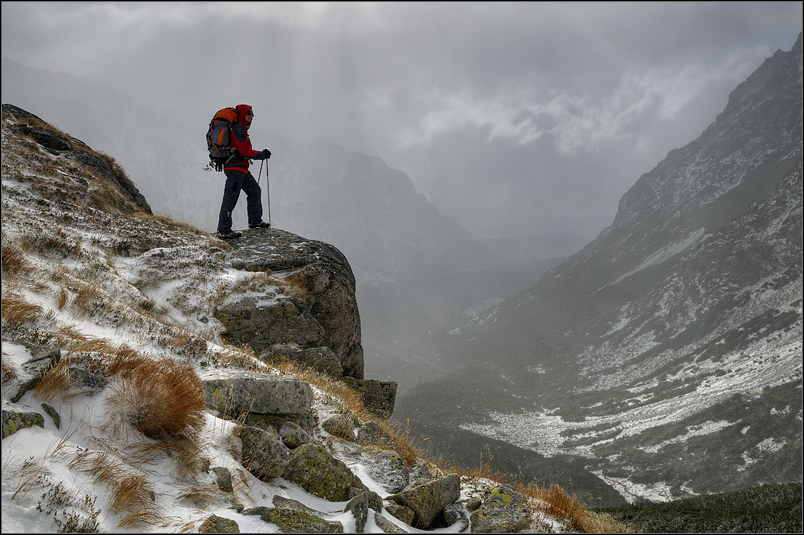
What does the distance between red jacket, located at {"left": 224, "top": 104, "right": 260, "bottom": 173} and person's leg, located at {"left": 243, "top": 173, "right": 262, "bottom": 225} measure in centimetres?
78

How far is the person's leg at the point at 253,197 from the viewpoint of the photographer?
1641cm

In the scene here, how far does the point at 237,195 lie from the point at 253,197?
1190 mm

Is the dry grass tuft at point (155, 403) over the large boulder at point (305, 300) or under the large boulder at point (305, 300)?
under

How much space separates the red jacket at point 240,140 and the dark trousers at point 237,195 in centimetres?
36

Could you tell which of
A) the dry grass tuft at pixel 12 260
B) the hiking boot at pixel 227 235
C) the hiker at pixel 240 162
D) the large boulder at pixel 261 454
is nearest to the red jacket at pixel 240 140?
the hiker at pixel 240 162

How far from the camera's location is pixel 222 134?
14.9 m

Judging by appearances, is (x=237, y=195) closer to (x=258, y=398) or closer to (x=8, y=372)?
(x=258, y=398)

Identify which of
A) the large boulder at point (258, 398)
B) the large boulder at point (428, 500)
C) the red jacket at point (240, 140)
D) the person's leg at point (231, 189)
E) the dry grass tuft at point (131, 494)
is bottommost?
the large boulder at point (428, 500)

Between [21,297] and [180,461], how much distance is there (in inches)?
170

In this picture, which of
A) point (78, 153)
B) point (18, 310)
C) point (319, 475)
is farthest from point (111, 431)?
point (78, 153)

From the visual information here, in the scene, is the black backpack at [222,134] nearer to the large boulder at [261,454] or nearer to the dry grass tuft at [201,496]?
the large boulder at [261,454]

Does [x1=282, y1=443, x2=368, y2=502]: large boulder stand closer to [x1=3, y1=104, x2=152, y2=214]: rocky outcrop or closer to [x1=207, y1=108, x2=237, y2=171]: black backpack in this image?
[x1=207, y1=108, x2=237, y2=171]: black backpack

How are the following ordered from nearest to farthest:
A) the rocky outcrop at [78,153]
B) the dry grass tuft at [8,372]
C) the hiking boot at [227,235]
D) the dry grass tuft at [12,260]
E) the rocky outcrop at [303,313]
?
the dry grass tuft at [8,372] < the dry grass tuft at [12,260] < the rocky outcrop at [303,313] < the hiking boot at [227,235] < the rocky outcrop at [78,153]

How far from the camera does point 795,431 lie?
438ft
